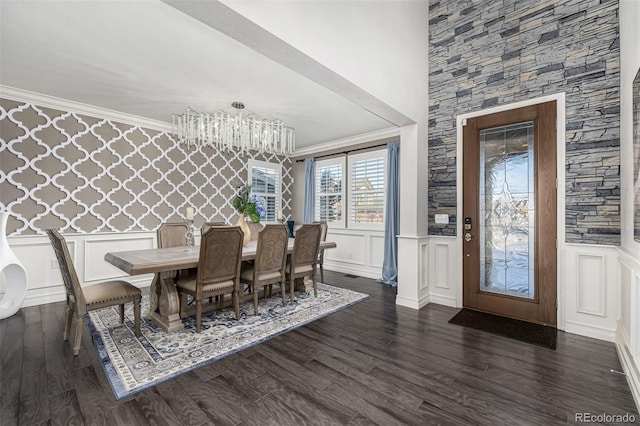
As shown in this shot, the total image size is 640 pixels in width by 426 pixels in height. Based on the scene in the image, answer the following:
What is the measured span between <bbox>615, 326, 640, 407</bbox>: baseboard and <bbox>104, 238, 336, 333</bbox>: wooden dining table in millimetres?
3149

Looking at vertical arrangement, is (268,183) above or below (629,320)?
above

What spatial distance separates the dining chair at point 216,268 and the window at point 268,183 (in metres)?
3.26

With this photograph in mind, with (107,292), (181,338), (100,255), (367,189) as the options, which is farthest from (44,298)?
(367,189)

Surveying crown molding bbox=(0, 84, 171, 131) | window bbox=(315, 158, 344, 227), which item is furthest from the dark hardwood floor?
window bbox=(315, 158, 344, 227)

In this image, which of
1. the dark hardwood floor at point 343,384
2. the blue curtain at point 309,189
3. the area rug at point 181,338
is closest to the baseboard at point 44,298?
the dark hardwood floor at point 343,384

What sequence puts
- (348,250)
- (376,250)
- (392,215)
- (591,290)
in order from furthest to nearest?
(348,250), (376,250), (392,215), (591,290)

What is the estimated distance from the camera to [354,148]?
5594 mm

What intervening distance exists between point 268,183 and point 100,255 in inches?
128

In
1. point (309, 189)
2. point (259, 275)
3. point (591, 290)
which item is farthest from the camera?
point (309, 189)

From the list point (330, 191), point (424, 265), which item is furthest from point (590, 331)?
point (330, 191)

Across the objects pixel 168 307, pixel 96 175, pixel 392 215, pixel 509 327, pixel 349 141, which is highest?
pixel 349 141

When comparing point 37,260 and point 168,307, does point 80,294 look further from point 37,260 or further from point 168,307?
point 37,260

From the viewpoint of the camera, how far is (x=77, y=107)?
13.0ft

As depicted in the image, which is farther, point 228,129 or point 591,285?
point 228,129
